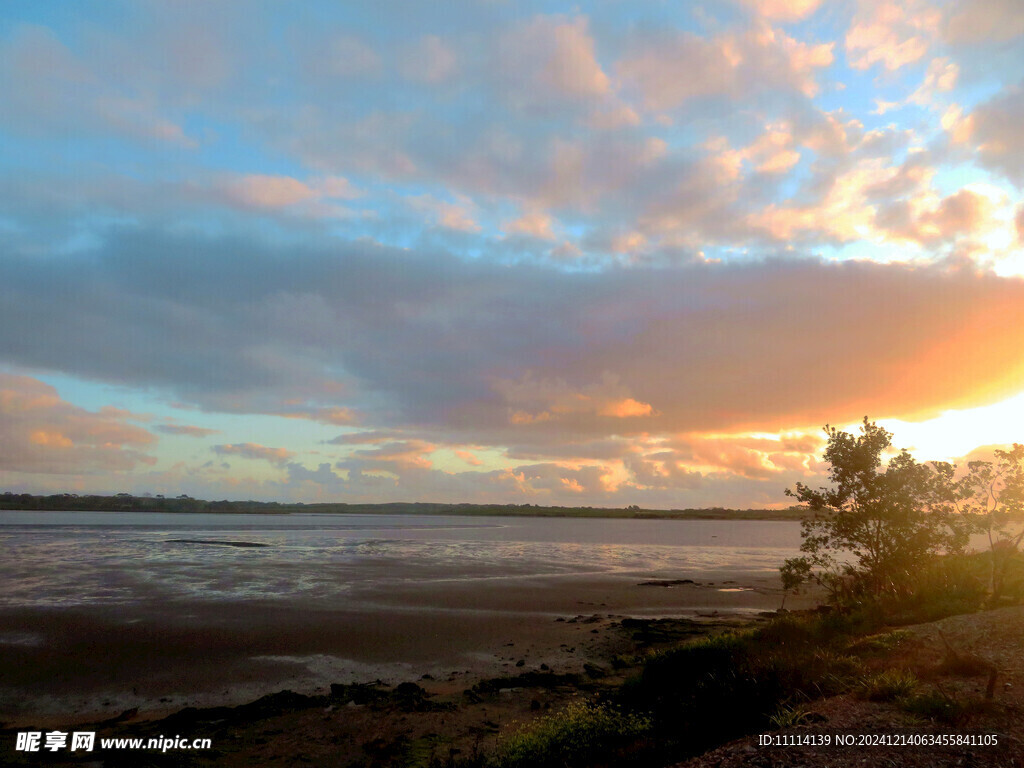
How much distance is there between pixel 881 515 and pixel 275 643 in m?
25.0

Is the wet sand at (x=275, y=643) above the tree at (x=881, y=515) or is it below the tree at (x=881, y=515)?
below

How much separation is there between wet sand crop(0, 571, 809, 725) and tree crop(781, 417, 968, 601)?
24.4 feet

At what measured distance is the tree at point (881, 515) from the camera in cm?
2430

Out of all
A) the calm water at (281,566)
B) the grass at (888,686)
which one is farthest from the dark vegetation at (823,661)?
the calm water at (281,566)

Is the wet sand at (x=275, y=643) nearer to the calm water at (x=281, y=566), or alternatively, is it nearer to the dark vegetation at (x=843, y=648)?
the calm water at (x=281, y=566)

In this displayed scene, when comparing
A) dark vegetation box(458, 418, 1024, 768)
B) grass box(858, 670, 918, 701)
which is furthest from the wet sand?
grass box(858, 670, 918, 701)

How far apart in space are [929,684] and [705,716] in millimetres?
4295

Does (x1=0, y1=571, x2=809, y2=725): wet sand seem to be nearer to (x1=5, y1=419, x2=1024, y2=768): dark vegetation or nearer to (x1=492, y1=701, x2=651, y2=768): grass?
(x1=5, y1=419, x2=1024, y2=768): dark vegetation

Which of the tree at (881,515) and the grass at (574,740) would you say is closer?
the grass at (574,740)

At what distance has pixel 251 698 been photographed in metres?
17.0

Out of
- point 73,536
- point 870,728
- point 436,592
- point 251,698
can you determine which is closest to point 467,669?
point 251,698

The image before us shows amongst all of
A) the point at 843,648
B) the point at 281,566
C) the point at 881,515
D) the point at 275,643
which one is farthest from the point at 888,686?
the point at 281,566

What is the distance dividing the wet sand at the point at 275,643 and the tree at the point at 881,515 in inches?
293

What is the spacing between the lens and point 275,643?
23.1 metres
